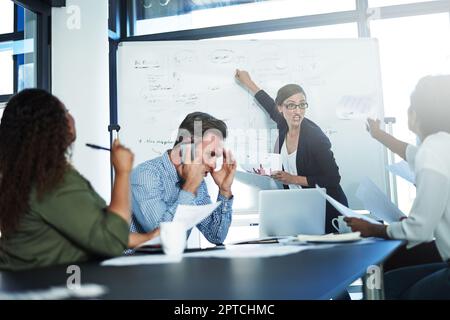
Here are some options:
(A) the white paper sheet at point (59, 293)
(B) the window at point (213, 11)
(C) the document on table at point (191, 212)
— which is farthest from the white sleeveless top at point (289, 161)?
(A) the white paper sheet at point (59, 293)

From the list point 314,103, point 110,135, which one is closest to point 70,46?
point 110,135

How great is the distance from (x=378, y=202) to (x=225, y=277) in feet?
2.41

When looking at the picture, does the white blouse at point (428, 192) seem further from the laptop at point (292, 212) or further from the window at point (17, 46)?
the window at point (17, 46)

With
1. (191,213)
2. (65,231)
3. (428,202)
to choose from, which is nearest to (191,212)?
(191,213)

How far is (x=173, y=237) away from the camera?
1.09 metres

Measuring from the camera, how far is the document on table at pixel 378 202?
1305mm

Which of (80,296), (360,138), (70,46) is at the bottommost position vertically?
(80,296)

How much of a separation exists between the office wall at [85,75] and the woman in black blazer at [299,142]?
84cm

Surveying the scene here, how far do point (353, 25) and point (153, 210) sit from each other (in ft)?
6.49

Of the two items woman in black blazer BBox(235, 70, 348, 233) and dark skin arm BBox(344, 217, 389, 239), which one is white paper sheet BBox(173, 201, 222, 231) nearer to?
dark skin arm BBox(344, 217, 389, 239)

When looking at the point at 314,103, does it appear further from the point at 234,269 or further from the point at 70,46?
the point at 234,269

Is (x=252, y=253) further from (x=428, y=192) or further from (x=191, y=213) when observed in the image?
(x=428, y=192)

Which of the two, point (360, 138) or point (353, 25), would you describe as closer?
point (360, 138)

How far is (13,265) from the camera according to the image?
94 cm
